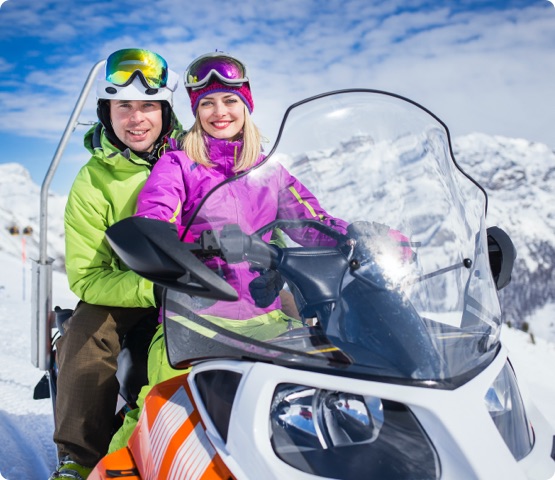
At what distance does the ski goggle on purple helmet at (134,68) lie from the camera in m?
2.74

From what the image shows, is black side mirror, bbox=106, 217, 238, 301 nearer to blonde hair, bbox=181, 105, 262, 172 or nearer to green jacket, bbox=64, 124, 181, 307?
blonde hair, bbox=181, 105, 262, 172

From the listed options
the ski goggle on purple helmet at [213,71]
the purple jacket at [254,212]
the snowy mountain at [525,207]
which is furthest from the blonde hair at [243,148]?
the snowy mountain at [525,207]

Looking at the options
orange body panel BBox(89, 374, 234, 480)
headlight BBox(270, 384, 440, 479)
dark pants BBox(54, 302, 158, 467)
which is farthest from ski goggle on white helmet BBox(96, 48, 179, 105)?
headlight BBox(270, 384, 440, 479)

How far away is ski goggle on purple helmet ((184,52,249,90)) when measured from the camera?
2.30m

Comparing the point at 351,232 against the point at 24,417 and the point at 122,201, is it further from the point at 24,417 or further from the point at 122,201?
the point at 24,417

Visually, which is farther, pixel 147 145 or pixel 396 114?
pixel 147 145

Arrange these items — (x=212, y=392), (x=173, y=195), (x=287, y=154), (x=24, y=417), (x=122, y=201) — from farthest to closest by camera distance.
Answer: (x=24, y=417)
(x=122, y=201)
(x=173, y=195)
(x=287, y=154)
(x=212, y=392)

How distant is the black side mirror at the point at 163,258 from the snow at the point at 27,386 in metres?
0.90

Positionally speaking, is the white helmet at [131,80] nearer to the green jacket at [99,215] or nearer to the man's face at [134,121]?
the man's face at [134,121]

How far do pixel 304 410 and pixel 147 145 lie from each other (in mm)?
1987

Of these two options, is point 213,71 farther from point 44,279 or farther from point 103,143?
point 44,279

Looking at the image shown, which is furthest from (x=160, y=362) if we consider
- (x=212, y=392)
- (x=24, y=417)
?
(x=24, y=417)

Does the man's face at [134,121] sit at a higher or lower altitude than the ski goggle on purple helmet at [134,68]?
lower

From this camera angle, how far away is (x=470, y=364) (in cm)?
127
